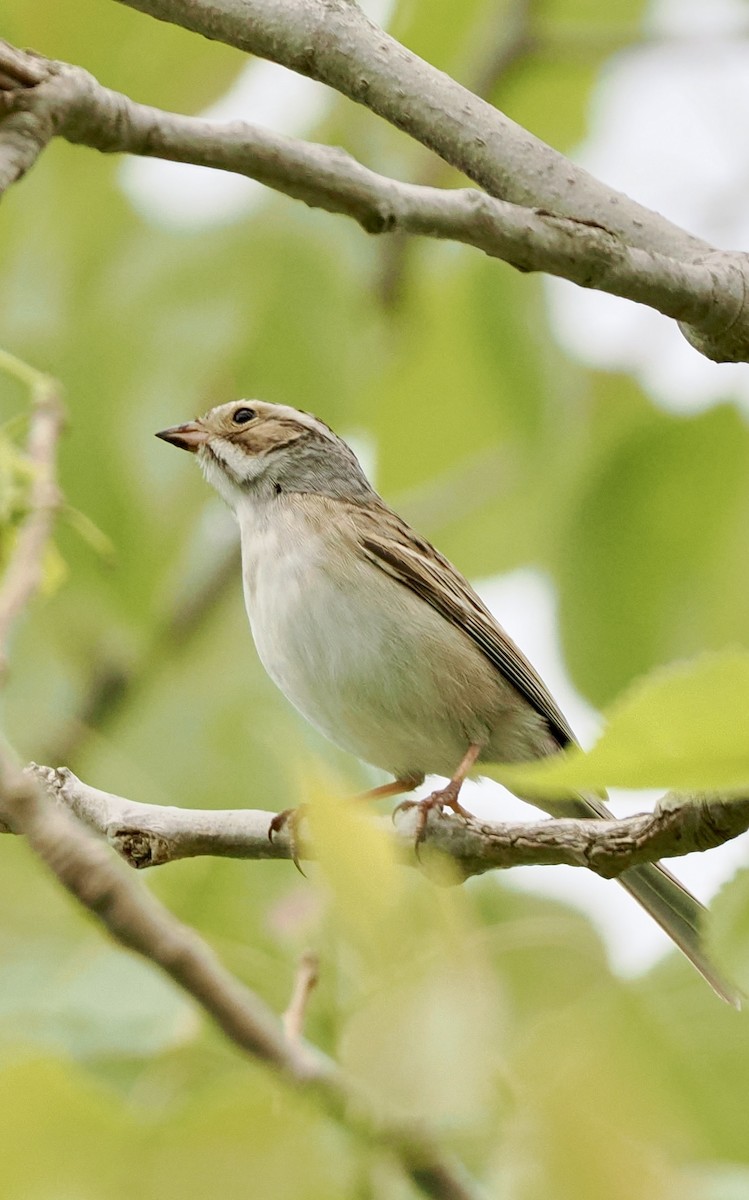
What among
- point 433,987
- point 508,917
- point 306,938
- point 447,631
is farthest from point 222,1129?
point 447,631

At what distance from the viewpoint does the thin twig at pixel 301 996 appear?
1985 mm

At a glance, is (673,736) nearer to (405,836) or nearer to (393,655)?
(405,836)

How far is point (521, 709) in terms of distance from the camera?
4.90 meters

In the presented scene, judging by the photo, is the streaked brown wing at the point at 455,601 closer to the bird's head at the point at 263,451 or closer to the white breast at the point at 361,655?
the white breast at the point at 361,655

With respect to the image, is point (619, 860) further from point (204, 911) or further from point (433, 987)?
point (433, 987)

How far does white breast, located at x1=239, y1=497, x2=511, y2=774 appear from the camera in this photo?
15.0 ft

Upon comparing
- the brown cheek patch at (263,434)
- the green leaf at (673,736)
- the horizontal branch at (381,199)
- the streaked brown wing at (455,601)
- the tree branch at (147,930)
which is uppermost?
the brown cheek patch at (263,434)

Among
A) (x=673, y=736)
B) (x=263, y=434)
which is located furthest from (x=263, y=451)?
(x=673, y=736)

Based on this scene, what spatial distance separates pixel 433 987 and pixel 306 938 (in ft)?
3.65

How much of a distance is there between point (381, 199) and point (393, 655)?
Answer: 2179mm

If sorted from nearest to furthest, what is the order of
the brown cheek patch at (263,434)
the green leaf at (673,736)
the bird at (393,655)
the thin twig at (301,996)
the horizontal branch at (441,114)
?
the green leaf at (673,736) → the thin twig at (301,996) → the horizontal branch at (441,114) → the bird at (393,655) → the brown cheek patch at (263,434)

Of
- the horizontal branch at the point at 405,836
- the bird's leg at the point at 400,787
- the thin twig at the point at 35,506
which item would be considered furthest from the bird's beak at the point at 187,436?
the horizontal branch at the point at 405,836

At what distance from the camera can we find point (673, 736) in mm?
1194

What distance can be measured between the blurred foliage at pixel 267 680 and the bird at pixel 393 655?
252 millimetres
